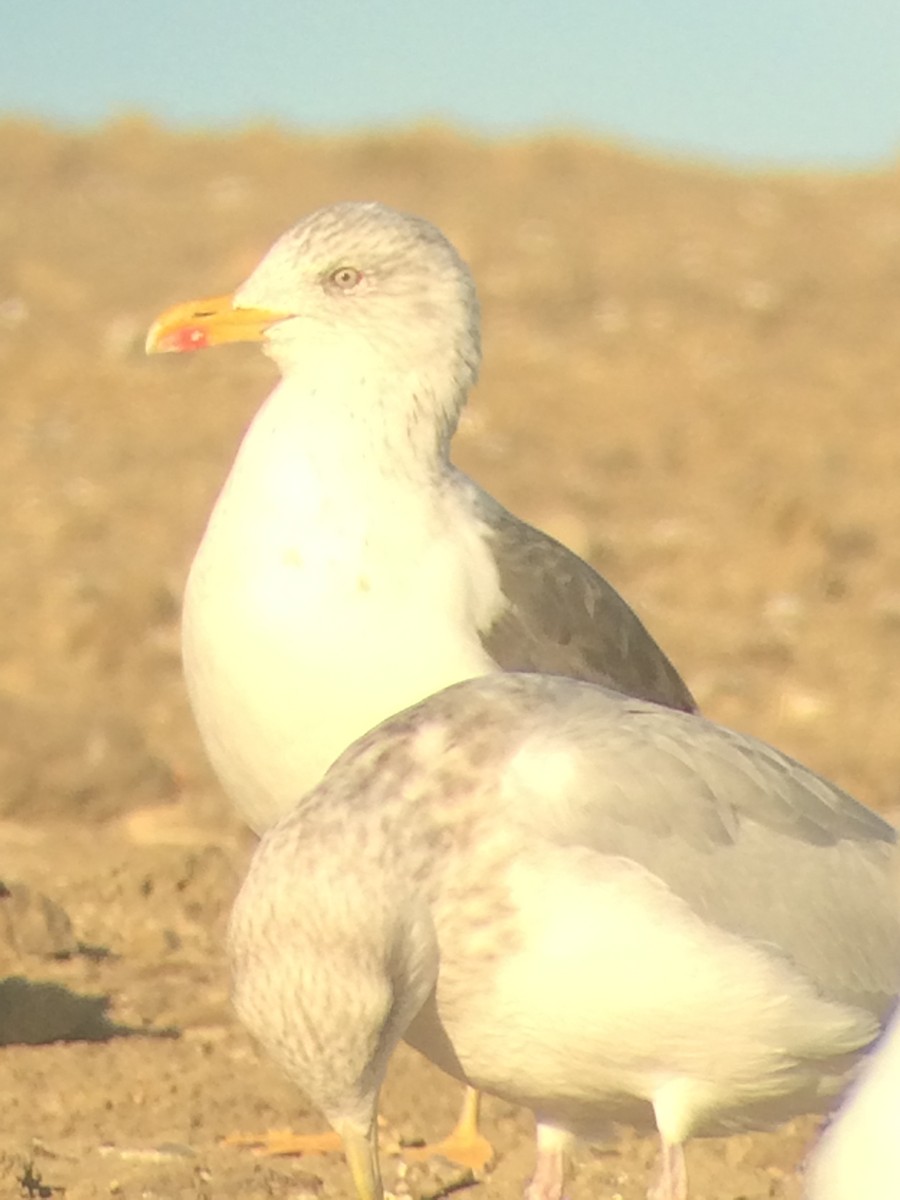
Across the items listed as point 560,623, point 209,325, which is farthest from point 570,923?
point 209,325

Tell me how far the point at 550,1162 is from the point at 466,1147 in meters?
0.90

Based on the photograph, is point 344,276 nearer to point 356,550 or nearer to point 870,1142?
point 356,550

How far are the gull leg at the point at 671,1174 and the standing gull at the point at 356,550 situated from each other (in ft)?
3.88

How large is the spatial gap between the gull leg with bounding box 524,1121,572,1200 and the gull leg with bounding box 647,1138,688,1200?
34cm

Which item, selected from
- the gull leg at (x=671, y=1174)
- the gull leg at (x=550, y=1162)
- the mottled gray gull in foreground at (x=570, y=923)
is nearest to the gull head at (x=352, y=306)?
the mottled gray gull in foreground at (x=570, y=923)

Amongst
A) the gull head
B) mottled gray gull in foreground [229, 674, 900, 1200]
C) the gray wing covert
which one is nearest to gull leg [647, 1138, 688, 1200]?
mottled gray gull in foreground [229, 674, 900, 1200]

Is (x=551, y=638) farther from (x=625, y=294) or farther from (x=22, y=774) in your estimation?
(x=625, y=294)

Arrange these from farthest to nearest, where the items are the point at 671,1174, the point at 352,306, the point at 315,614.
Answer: the point at 352,306 → the point at 315,614 → the point at 671,1174

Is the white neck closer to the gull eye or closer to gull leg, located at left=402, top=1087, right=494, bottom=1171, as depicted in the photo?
the gull eye

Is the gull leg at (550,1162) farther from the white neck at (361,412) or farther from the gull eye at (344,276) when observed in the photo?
the gull eye at (344,276)

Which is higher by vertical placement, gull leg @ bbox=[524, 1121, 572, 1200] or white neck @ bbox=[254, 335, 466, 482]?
white neck @ bbox=[254, 335, 466, 482]

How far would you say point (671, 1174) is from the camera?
5.41 meters

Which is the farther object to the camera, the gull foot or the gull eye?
the gull eye

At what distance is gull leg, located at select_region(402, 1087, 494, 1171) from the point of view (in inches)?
258
